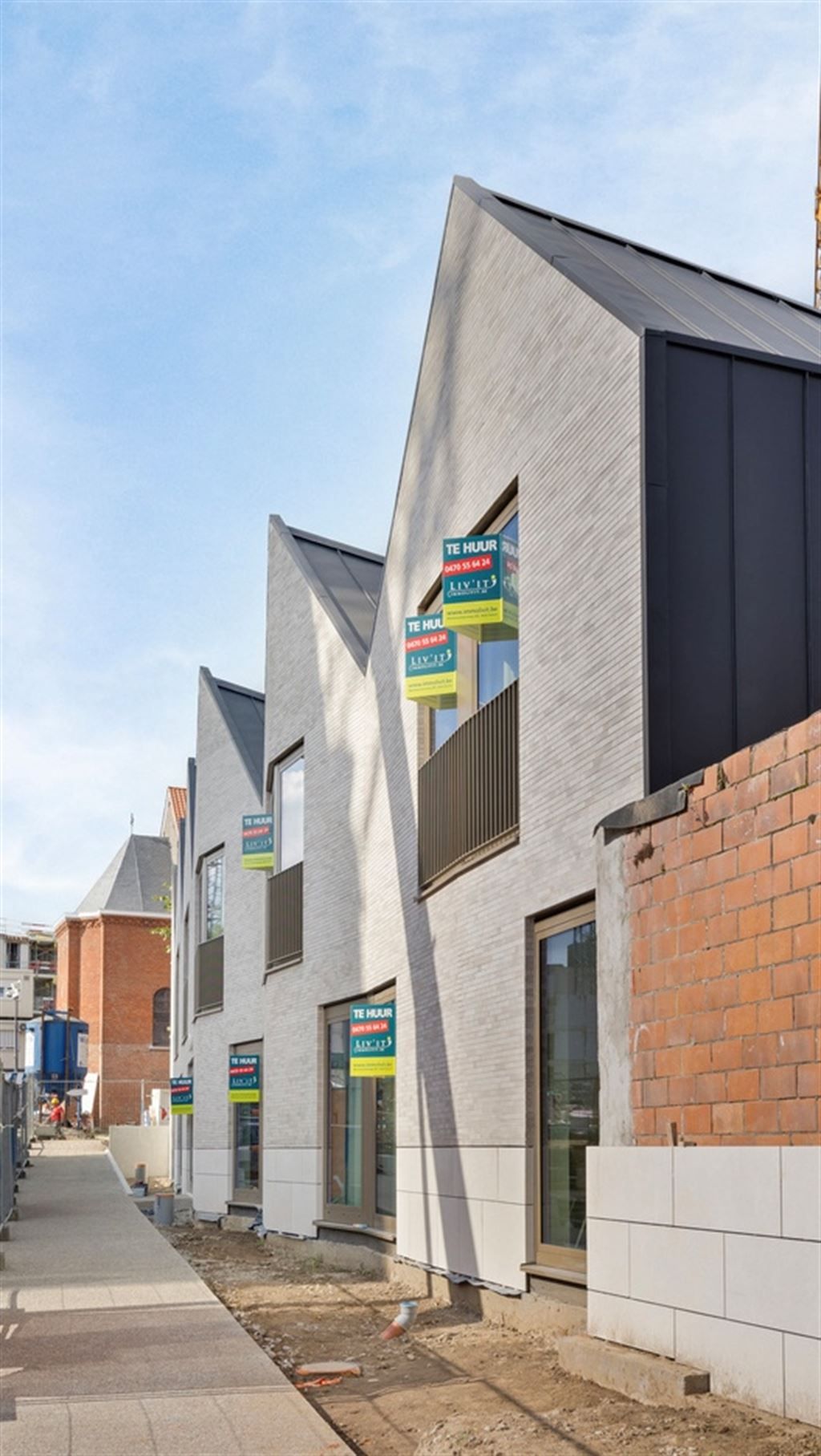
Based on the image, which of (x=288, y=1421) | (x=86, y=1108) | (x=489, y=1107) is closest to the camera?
(x=288, y=1421)

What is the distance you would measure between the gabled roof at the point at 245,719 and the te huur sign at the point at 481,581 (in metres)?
13.8

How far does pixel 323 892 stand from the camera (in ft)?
68.0

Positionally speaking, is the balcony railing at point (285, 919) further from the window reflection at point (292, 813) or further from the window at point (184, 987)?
the window at point (184, 987)

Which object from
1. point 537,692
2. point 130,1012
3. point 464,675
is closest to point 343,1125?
point 464,675

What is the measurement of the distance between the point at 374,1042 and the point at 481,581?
564 cm

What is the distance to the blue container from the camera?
5403 centimetres

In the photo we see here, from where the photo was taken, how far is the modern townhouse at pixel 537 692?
408 inches

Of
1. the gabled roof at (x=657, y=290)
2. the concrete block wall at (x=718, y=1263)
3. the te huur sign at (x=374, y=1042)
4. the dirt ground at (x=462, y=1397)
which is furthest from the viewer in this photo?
the te huur sign at (x=374, y=1042)

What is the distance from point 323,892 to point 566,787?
9577mm

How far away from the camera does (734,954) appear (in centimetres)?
826

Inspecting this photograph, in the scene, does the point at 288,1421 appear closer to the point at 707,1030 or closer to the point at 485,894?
the point at 707,1030

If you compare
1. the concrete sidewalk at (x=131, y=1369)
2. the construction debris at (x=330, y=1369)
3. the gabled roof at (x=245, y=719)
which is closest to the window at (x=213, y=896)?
the gabled roof at (x=245, y=719)

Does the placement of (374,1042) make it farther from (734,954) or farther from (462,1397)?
(734,954)

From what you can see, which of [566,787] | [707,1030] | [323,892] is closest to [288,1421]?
[707,1030]
